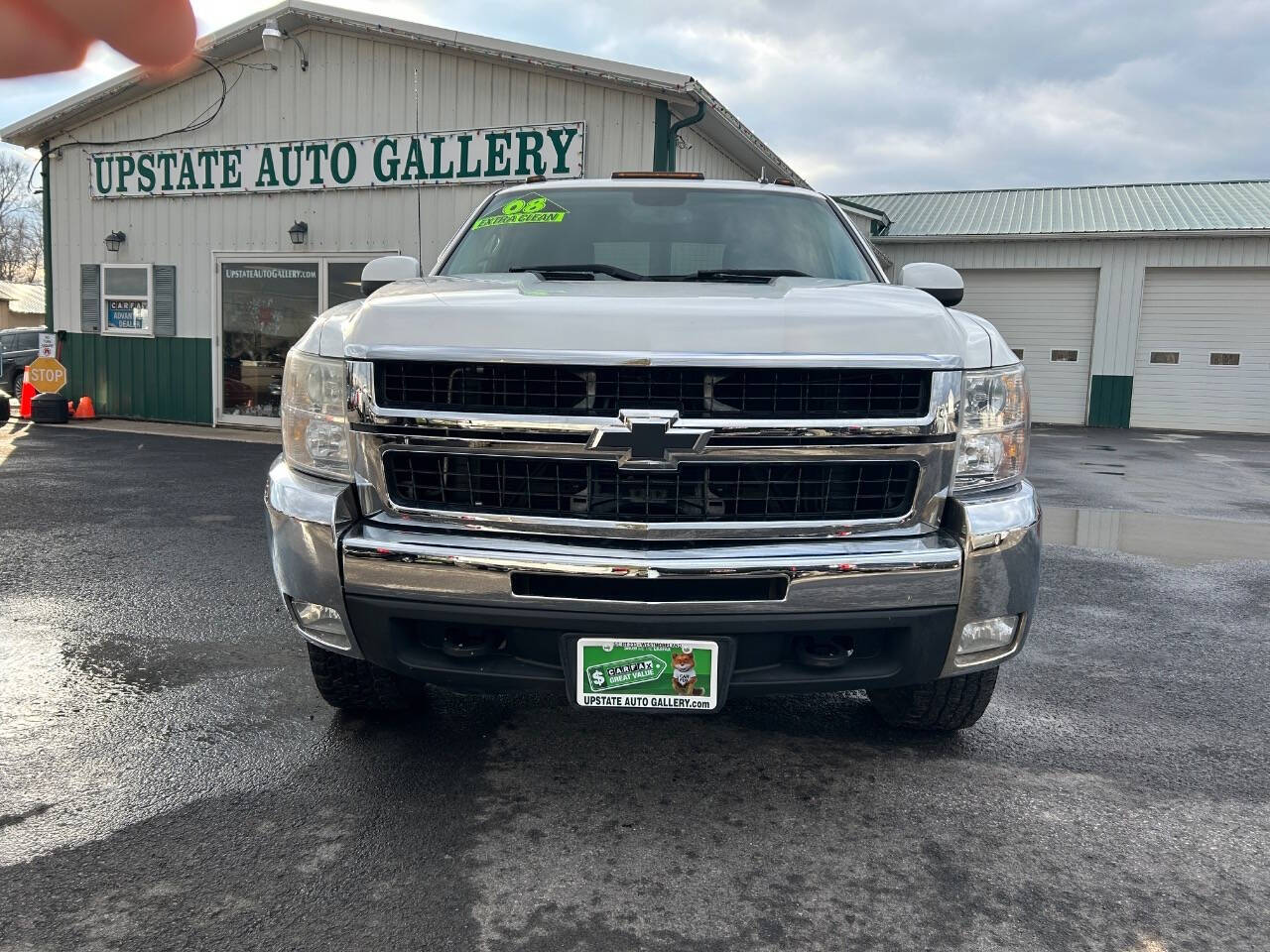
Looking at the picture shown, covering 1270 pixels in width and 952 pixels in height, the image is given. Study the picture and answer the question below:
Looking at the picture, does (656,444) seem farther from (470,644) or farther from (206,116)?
(206,116)

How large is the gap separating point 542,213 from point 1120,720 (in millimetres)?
2895

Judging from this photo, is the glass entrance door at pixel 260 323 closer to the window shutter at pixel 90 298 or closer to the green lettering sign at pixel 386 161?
the green lettering sign at pixel 386 161

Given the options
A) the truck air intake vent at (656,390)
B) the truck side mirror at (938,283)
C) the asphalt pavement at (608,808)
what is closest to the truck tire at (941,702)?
the asphalt pavement at (608,808)

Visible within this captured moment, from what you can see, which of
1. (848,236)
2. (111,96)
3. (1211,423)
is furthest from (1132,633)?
(1211,423)

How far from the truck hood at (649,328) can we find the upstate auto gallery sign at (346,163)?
8364 mm

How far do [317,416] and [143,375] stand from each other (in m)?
13.1

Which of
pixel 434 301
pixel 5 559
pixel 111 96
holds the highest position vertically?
pixel 111 96

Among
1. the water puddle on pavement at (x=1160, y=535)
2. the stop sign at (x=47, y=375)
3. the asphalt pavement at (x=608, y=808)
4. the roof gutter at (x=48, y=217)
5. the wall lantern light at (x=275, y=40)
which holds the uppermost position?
the wall lantern light at (x=275, y=40)

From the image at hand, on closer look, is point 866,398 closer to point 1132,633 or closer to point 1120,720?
point 1120,720

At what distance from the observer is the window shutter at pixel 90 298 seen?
14258mm

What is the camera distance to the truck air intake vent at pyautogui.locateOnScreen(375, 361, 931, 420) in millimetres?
2424

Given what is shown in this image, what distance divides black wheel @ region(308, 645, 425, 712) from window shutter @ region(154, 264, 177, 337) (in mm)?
12264

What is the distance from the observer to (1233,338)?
58.0 feet

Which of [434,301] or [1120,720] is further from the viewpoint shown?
[1120,720]
